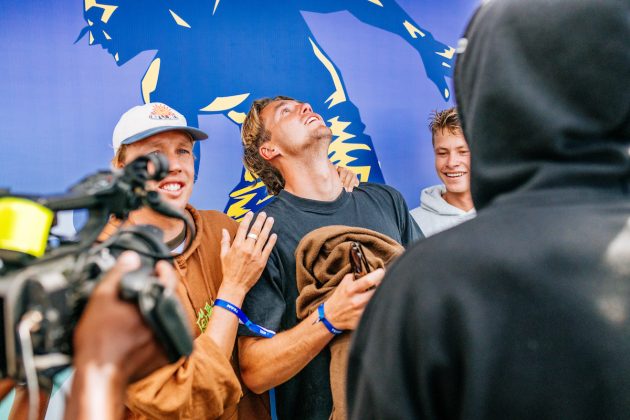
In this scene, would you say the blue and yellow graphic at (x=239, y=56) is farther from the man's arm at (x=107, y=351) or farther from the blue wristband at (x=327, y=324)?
the man's arm at (x=107, y=351)

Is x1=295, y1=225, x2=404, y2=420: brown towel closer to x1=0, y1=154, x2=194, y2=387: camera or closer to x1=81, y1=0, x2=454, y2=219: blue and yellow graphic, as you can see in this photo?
x1=81, y1=0, x2=454, y2=219: blue and yellow graphic

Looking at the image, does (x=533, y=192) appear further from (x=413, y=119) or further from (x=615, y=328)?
(x=413, y=119)

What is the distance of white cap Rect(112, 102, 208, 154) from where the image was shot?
1.83 m

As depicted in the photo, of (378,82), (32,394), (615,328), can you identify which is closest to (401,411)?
(615,328)

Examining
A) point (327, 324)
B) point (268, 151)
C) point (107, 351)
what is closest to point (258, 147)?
point (268, 151)

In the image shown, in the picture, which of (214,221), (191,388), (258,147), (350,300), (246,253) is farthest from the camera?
(258,147)

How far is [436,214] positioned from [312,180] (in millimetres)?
702

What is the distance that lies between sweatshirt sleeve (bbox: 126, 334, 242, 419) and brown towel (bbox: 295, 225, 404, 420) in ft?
0.95

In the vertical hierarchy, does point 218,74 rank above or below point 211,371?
above

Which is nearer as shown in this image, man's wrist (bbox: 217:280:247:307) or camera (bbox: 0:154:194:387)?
→ camera (bbox: 0:154:194:387)

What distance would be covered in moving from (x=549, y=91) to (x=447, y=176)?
171 cm

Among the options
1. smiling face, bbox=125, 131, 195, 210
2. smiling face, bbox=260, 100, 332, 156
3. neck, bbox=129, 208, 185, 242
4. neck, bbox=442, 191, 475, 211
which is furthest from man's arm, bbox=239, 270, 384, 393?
neck, bbox=442, 191, 475, 211

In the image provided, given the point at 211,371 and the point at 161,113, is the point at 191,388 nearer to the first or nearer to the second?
the point at 211,371

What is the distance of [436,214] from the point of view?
8.23ft
